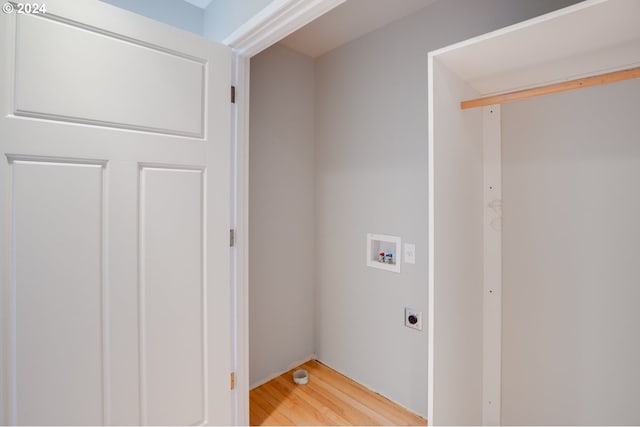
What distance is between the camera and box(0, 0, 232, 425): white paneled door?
96 centimetres

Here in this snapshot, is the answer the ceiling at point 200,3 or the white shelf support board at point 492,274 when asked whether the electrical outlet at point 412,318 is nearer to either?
the white shelf support board at point 492,274

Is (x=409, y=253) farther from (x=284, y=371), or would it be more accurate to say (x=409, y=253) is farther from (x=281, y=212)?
(x=284, y=371)

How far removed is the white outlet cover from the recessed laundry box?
40cm

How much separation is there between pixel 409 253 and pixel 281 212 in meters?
0.96

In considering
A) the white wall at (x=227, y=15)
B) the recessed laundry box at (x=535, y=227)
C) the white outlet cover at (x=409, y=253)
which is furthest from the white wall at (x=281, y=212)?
the recessed laundry box at (x=535, y=227)

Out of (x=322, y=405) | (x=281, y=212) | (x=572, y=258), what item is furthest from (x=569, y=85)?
(x=322, y=405)

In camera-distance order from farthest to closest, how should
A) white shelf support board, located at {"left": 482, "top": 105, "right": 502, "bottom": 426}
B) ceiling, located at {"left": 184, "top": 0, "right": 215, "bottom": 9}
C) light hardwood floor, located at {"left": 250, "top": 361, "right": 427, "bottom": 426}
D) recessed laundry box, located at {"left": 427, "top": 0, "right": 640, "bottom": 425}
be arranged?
light hardwood floor, located at {"left": 250, "top": 361, "right": 427, "bottom": 426} < ceiling, located at {"left": 184, "top": 0, "right": 215, "bottom": 9} < white shelf support board, located at {"left": 482, "top": 105, "right": 502, "bottom": 426} < recessed laundry box, located at {"left": 427, "top": 0, "right": 640, "bottom": 425}

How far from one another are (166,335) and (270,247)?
0.96m

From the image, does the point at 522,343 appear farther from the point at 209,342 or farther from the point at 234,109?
the point at 234,109

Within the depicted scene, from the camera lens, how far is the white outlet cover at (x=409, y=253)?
1800 mm

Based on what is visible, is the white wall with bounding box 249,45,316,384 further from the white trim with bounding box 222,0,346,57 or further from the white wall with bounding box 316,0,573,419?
the white trim with bounding box 222,0,346,57

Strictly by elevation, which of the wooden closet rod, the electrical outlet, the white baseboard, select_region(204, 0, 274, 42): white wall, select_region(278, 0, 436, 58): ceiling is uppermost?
select_region(278, 0, 436, 58): ceiling

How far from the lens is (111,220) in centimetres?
113

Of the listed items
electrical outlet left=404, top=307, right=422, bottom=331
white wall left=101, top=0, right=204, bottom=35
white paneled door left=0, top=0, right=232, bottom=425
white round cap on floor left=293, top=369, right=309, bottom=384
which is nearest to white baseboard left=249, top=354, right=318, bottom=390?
white round cap on floor left=293, top=369, right=309, bottom=384
